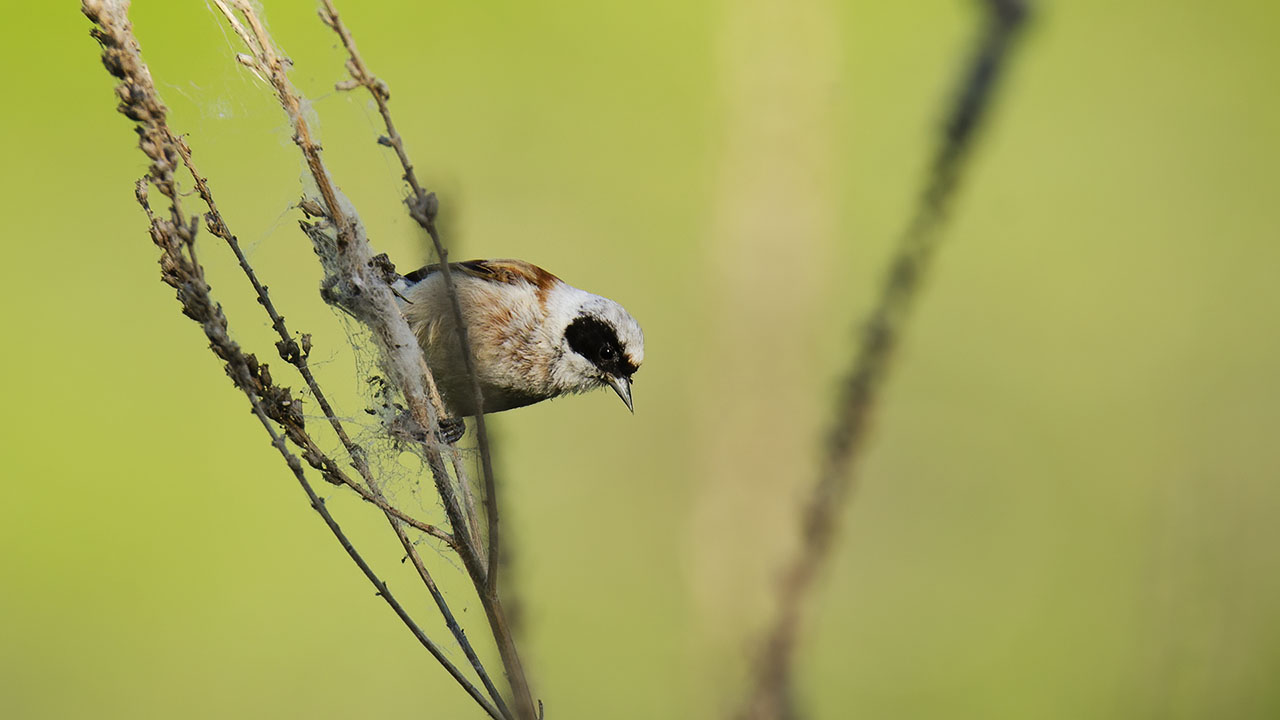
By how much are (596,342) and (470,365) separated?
1154 millimetres

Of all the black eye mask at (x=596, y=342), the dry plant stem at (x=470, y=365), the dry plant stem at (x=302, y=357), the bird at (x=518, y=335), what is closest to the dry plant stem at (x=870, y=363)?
the dry plant stem at (x=470, y=365)

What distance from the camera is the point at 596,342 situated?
7.13ft

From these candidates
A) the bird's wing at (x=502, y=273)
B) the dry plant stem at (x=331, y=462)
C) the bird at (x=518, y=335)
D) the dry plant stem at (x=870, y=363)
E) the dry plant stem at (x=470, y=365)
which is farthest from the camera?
the bird's wing at (x=502, y=273)

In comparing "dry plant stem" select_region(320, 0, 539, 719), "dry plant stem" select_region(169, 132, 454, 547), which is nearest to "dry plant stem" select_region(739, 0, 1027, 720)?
"dry plant stem" select_region(320, 0, 539, 719)

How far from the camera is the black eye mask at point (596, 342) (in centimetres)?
215

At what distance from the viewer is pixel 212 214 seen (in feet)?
4.03

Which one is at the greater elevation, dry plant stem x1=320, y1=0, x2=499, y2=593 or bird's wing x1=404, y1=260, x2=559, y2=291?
dry plant stem x1=320, y1=0, x2=499, y2=593

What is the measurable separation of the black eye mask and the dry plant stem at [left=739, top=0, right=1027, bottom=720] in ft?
4.12

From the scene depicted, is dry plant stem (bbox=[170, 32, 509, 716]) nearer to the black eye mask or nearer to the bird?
the bird

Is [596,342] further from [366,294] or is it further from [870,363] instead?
[870,363]

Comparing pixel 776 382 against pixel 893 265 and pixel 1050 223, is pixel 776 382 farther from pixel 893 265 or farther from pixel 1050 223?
pixel 1050 223

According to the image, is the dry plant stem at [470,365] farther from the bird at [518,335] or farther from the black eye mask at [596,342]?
the black eye mask at [596,342]

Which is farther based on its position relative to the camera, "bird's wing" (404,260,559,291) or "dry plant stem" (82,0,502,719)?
"bird's wing" (404,260,559,291)

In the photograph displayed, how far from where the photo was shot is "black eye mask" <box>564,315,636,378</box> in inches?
84.7
